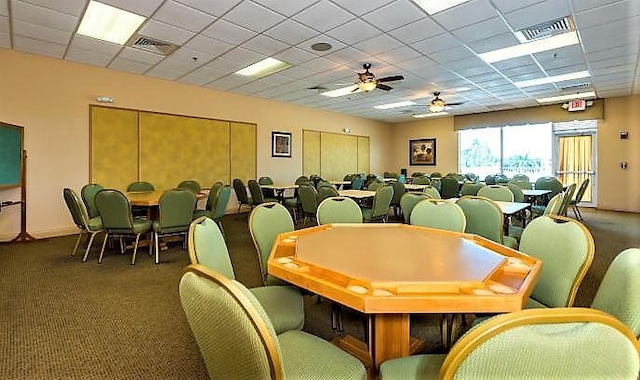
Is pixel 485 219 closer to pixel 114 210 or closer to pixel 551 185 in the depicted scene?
pixel 114 210

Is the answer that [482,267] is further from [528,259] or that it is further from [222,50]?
[222,50]

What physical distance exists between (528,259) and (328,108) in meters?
9.44

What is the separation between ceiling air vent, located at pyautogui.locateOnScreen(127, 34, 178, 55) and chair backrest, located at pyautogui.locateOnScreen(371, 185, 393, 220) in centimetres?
389

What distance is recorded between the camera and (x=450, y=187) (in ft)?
27.8

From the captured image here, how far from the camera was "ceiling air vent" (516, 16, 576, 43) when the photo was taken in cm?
452

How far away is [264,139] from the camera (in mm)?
9430

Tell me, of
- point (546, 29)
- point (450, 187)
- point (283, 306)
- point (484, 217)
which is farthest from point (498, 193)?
point (283, 306)

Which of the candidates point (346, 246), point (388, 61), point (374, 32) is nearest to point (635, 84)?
point (388, 61)

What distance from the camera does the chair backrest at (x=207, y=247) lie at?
1666 mm

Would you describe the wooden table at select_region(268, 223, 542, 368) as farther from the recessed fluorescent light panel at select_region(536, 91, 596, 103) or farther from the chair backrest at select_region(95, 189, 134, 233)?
the recessed fluorescent light panel at select_region(536, 91, 596, 103)

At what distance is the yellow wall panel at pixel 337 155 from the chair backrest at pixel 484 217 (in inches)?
307

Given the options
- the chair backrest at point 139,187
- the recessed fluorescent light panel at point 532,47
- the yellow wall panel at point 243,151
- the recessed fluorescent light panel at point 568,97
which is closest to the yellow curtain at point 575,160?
the recessed fluorescent light panel at point 568,97

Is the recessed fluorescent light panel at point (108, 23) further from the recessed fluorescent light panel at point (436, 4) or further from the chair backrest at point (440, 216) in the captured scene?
the chair backrest at point (440, 216)

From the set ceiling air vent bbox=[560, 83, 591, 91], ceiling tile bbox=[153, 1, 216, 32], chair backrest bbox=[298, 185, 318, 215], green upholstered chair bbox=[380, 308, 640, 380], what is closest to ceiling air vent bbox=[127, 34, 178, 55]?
ceiling tile bbox=[153, 1, 216, 32]
